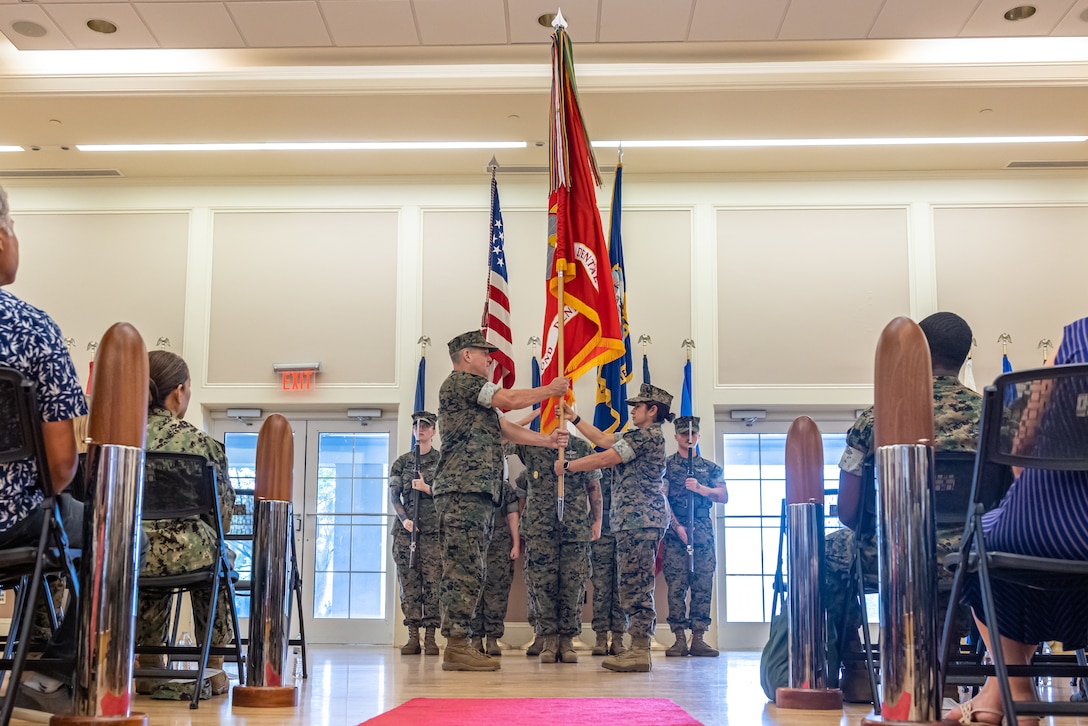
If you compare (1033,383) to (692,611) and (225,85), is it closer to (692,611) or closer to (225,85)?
(692,611)

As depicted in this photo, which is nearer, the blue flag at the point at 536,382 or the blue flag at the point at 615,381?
the blue flag at the point at 615,381

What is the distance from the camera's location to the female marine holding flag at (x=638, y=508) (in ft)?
18.3

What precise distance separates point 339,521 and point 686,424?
3.09m

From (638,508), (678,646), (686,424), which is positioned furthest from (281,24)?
(678,646)

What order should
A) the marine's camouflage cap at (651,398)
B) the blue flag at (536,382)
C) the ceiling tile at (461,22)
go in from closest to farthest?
the marine's camouflage cap at (651,398), the ceiling tile at (461,22), the blue flag at (536,382)

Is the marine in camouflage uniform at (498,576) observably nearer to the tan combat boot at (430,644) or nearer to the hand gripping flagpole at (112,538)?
the tan combat boot at (430,644)

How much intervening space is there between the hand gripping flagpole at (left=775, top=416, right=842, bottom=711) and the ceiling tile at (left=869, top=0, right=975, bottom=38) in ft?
13.7

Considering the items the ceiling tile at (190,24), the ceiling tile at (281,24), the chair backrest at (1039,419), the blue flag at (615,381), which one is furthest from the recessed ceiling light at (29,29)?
the chair backrest at (1039,419)

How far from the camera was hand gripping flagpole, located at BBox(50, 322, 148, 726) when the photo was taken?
204 cm

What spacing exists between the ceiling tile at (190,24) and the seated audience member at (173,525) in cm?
336

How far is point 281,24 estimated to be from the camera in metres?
6.82

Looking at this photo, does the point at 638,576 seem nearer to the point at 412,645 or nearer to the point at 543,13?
the point at 412,645

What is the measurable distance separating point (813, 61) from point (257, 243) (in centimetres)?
488

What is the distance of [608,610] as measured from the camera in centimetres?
706
